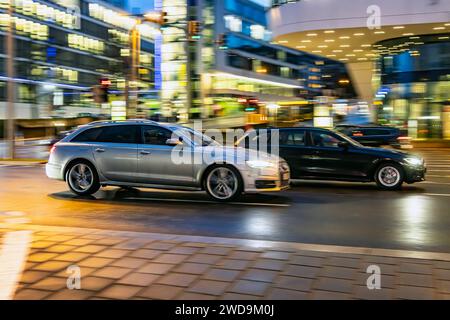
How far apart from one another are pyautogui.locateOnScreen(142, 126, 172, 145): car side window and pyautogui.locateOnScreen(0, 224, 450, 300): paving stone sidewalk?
417 centimetres

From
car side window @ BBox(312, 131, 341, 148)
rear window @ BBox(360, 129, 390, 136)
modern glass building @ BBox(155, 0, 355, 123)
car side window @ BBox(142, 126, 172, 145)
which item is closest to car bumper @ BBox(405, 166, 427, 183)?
car side window @ BBox(312, 131, 341, 148)

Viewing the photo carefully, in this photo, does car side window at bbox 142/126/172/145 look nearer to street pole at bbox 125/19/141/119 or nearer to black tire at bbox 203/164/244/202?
black tire at bbox 203/164/244/202

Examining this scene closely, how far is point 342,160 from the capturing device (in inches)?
486

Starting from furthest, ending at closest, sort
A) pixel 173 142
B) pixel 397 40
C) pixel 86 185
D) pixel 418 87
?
pixel 397 40 → pixel 418 87 → pixel 86 185 → pixel 173 142

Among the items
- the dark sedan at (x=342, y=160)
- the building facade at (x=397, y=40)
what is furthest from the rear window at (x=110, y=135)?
the building facade at (x=397, y=40)

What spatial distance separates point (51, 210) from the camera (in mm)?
9109

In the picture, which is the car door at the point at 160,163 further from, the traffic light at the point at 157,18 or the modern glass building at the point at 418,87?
the modern glass building at the point at 418,87

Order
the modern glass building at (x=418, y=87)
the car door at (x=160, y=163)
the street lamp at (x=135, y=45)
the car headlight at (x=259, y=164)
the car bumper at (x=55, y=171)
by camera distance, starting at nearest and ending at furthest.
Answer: the car headlight at (x=259, y=164) → the car door at (x=160, y=163) → the car bumper at (x=55, y=171) → the street lamp at (x=135, y=45) → the modern glass building at (x=418, y=87)

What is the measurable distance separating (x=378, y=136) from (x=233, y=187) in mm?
16000

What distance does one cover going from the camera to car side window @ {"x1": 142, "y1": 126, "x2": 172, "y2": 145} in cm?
1056

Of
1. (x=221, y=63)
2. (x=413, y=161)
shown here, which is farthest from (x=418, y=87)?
(x=221, y=63)

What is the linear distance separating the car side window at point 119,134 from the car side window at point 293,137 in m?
3.96

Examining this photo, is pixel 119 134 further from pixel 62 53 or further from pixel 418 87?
pixel 62 53

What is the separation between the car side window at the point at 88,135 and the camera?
11102 millimetres
